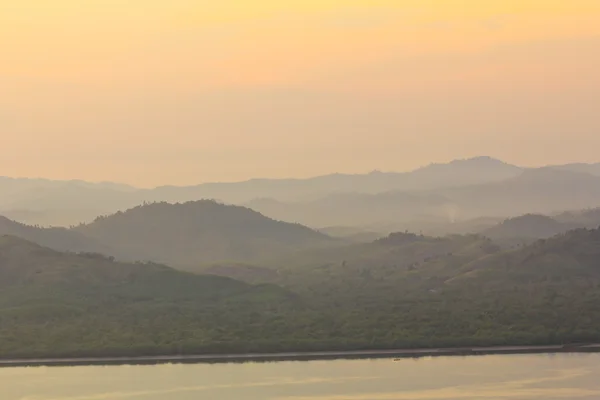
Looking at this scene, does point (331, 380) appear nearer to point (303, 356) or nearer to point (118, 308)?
point (303, 356)

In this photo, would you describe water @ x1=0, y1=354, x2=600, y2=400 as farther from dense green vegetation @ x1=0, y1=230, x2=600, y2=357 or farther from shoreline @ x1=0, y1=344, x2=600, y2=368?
dense green vegetation @ x1=0, y1=230, x2=600, y2=357

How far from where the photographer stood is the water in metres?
59.0

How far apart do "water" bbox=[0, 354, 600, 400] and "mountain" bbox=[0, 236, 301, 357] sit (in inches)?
371

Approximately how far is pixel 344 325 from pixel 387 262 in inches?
3872

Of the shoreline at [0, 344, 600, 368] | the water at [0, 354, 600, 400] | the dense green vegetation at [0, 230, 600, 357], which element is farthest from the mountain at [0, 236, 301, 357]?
the water at [0, 354, 600, 400]

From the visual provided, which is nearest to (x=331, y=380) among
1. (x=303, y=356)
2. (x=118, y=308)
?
(x=303, y=356)

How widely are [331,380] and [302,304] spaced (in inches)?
1935

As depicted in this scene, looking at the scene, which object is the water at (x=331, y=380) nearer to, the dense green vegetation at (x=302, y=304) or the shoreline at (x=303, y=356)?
the shoreline at (x=303, y=356)

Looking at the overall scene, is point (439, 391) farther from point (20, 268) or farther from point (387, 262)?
point (387, 262)

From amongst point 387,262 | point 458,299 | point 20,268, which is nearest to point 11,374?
point 458,299

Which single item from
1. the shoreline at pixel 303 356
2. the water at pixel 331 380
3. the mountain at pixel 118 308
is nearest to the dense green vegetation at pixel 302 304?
the mountain at pixel 118 308

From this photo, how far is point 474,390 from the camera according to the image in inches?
2335

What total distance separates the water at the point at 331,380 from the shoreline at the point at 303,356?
6.97 feet

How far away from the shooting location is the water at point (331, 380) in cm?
5900
